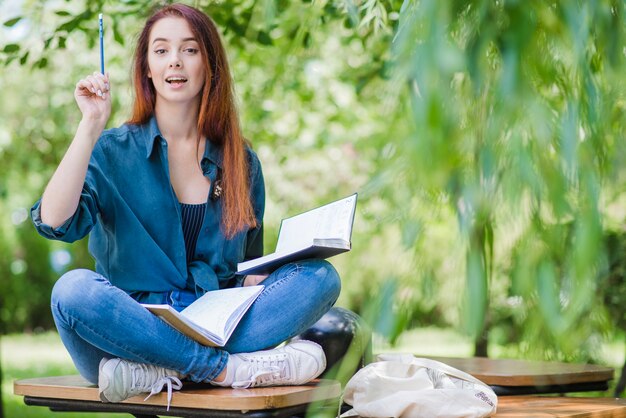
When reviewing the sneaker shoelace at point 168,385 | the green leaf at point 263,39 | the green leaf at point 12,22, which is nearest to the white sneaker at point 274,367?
the sneaker shoelace at point 168,385

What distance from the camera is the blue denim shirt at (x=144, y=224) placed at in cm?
235

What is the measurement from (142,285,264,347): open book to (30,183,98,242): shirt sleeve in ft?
0.89

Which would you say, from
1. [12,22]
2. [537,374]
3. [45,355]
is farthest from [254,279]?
[45,355]

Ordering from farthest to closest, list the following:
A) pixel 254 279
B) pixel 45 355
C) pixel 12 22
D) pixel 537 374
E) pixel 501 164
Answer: pixel 45 355
pixel 12 22
pixel 537 374
pixel 254 279
pixel 501 164

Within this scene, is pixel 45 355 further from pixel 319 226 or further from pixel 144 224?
pixel 319 226

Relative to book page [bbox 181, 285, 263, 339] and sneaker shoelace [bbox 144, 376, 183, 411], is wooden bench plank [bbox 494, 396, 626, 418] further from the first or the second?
sneaker shoelace [bbox 144, 376, 183, 411]

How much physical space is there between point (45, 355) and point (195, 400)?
6.76m

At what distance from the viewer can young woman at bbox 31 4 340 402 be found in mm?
2094

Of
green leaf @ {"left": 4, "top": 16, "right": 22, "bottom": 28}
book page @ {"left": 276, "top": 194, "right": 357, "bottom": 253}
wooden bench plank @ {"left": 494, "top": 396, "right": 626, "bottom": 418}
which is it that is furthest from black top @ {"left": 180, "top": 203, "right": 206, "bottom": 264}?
green leaf @ {"left": 4, "top": 16, "right": 22, "bottom": 28}

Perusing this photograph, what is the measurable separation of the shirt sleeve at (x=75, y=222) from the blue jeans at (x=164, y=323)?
12 cm

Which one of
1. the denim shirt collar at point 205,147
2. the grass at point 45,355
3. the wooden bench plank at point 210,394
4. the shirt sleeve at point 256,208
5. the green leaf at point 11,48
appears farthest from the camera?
the grass at point 45,355

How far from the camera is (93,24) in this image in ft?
16.1

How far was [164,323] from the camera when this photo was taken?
2115mm

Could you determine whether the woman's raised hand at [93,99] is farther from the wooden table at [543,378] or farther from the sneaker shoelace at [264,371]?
the wooden table at [543,378]
